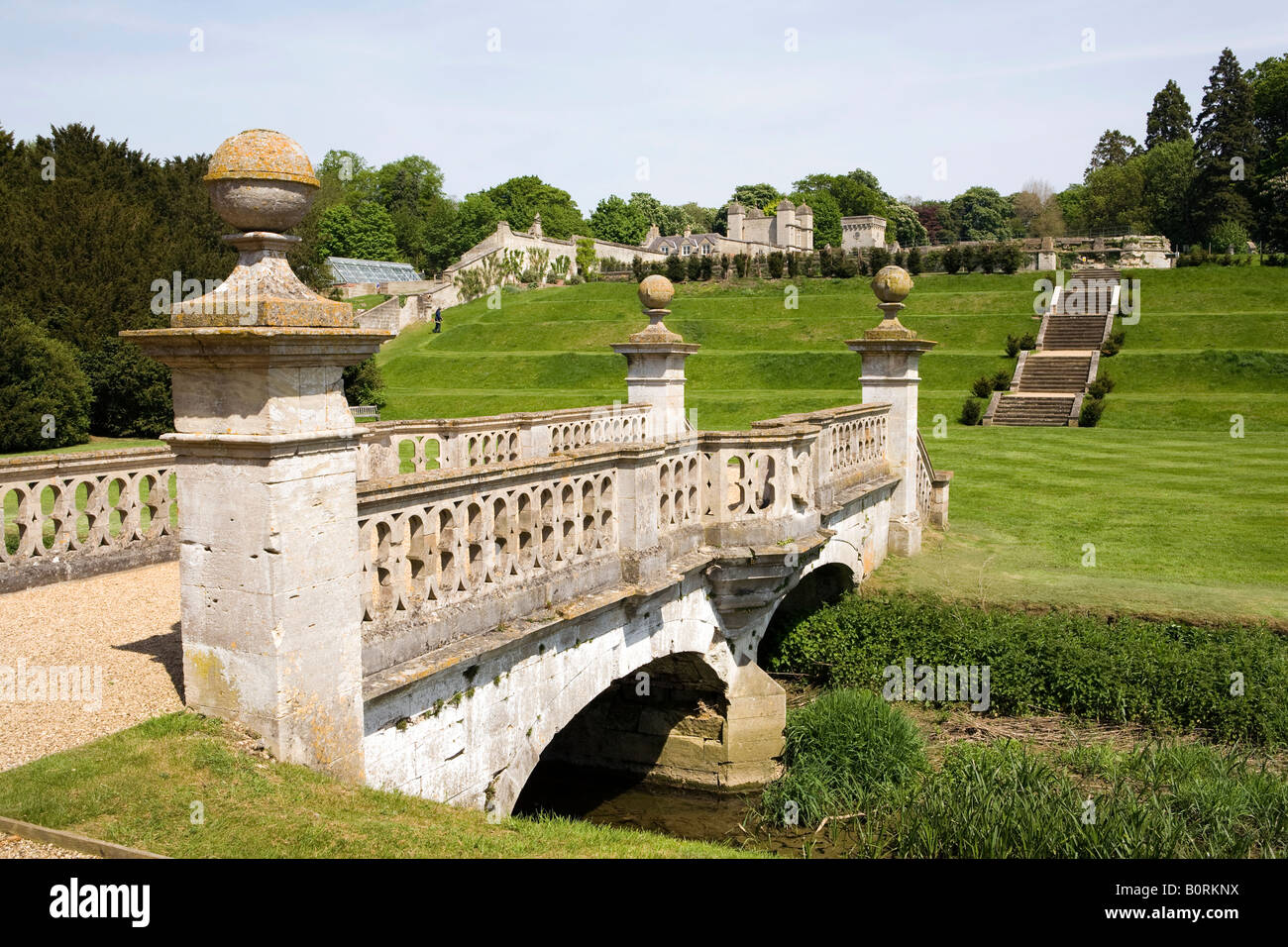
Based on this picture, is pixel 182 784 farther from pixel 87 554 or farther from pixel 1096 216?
pixel 1096 216

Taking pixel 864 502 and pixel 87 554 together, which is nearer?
pixel 87 554

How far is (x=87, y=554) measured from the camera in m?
9.96

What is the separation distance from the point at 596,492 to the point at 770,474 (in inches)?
112

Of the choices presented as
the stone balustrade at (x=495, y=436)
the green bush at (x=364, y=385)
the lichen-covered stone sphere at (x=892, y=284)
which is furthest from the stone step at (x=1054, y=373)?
the stone balustrade at (x=495, y=436)

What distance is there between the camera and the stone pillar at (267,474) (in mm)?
5426

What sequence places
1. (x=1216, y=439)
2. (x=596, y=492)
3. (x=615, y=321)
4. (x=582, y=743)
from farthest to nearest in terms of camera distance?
(x=615, y=321), (x=1216, y=439), (x=582, y=743), (x=596, y=492)

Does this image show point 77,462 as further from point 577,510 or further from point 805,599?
point 805,599

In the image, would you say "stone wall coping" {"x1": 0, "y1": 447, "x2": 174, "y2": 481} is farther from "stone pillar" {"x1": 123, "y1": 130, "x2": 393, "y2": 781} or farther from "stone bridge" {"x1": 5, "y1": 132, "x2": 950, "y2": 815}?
"stone pillar" {"x1": 123, "y1": 130, "x2": 393, "y2": 781}

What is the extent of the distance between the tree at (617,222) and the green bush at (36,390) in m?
91.1

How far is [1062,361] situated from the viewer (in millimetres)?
39531
